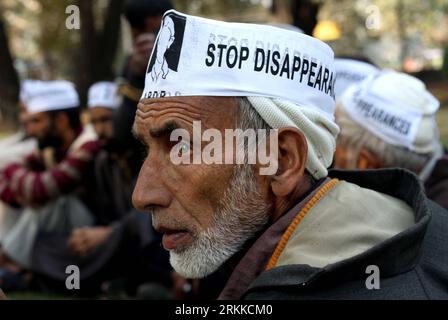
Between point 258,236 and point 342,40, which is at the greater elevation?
point 258,236

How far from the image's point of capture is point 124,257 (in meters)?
5.48

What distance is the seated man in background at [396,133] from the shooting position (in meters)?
3.74

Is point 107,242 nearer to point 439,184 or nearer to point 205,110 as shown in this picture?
point 439,184

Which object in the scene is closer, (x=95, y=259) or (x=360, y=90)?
(x=360, y=90)

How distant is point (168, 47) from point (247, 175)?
535 millimetres

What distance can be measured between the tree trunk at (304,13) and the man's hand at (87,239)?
16.4 feet

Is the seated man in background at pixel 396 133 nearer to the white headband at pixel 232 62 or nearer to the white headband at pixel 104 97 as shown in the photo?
the white headband at pixel 232 62

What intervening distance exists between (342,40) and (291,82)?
3025 centimetres

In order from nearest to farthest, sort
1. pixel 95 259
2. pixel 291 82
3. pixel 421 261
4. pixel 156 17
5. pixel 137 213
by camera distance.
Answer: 1. pixel 421 261
2. pixel 291 82
3. pixel 156 17
4. pixel 137 213
5. pixel 95 259

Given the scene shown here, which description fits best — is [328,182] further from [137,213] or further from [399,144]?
[137,213]

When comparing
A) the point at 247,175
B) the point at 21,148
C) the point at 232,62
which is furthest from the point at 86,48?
the point at 247,175

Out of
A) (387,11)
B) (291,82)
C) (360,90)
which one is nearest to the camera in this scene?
(291,82)

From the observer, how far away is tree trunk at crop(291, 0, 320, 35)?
9.58 meters
